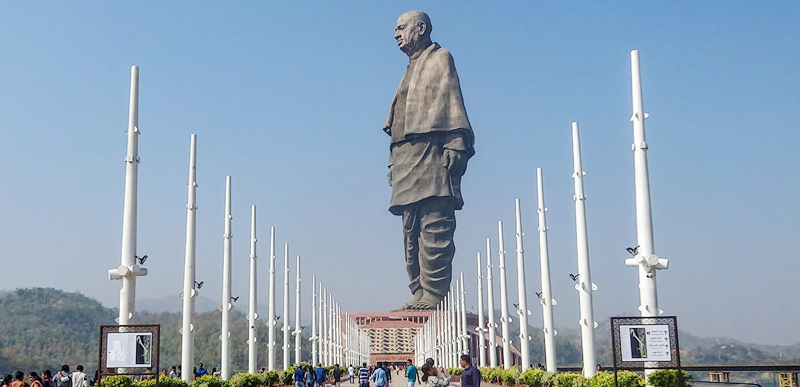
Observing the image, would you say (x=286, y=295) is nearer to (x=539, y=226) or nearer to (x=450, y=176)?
(x=539, y=226)

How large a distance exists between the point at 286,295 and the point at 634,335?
25227 mm

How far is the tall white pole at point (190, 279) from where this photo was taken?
21.4 m

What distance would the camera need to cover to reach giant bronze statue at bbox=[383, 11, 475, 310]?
277 feet

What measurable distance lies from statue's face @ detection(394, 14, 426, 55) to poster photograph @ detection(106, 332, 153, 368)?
7535 cm

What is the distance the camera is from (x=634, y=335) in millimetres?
13820

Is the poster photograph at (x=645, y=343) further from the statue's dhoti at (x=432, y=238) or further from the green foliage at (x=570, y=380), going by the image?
the statue's dhoti at (x=432, y=238)

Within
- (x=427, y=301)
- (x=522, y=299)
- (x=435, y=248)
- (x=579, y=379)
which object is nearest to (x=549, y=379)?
(x=579, y=379)

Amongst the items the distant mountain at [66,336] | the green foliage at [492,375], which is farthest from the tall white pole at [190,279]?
the distant mountain at [66,336]

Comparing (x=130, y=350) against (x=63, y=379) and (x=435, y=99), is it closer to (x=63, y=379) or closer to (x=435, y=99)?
(x=63, y=379)

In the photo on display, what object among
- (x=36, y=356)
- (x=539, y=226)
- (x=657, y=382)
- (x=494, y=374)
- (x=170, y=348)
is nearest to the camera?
(x=657, y=382)

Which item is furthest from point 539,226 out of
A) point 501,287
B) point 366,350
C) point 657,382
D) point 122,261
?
point 366,350

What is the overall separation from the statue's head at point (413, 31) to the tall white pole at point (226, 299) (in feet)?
207

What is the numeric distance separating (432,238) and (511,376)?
5785 cm

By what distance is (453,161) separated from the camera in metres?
83.8
